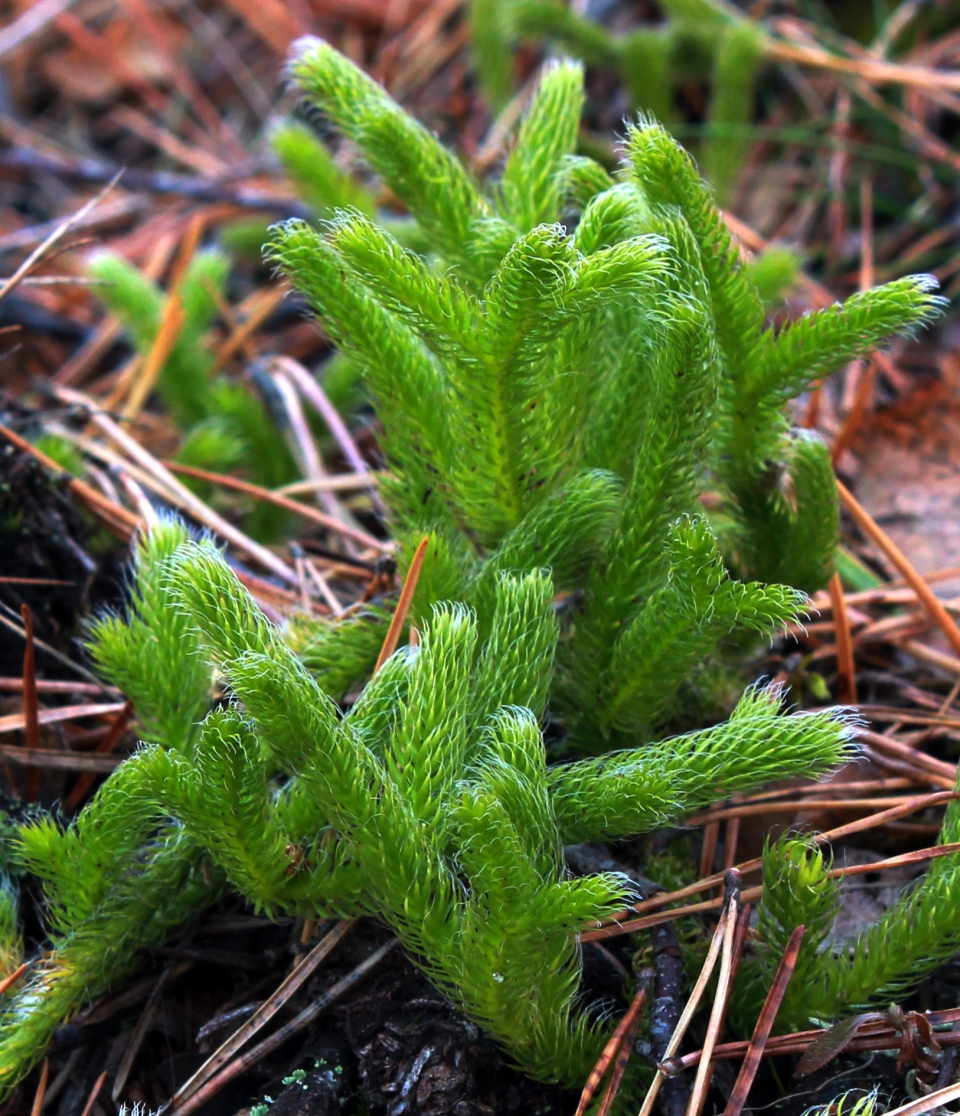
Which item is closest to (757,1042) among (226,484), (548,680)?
(548,680)

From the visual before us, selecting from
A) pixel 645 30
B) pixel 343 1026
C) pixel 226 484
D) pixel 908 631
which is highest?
pixel 645 30

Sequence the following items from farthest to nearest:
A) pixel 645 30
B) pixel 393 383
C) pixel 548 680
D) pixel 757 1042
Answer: pixel 645 30
pixel 393 383
pixel 548 680
pixel 757 1042

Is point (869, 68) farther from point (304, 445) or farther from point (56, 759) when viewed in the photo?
point (56, 759)

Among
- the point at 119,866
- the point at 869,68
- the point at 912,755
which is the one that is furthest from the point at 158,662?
the point at 869,68

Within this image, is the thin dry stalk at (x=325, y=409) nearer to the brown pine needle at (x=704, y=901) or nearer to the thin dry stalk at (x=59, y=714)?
the thin dry stalk at (x=59, y=714)

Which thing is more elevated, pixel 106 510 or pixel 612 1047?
pixel 106 510

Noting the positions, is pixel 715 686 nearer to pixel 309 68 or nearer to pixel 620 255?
pixel 620 255

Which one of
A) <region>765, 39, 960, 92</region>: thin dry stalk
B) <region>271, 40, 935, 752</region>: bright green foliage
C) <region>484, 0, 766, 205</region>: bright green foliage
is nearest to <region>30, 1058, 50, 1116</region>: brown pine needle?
<region>271, 40, 935, 752</region>: bright green foliage
